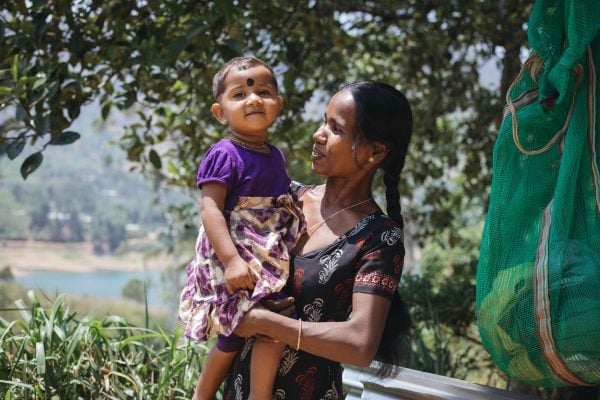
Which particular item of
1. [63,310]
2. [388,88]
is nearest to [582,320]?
[388,88]

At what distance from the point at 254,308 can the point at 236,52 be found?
A: 5.56 feet

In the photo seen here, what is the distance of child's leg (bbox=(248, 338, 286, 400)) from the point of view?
215cm

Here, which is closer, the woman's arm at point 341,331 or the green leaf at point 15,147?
the woman's arm at point 341,331

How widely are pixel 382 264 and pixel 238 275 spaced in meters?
0.36

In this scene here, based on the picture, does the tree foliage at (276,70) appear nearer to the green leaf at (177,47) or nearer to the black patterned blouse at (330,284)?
the green leaf at (177,47)

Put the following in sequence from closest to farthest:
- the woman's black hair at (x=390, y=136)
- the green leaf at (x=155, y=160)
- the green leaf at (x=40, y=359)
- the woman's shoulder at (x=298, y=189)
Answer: the woman's black hair at (x=390, y=136), the woman's shoulder at (x=298, y=189), the green leaf at (x=40, y=359), the green leaf at (x=155, y=160)

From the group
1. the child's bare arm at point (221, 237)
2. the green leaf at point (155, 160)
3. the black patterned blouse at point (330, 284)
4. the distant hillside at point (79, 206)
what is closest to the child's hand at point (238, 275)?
the child's bare arm at point (221, 237)

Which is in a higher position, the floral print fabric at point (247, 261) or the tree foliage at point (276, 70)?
the tree foliage at point (276, 70)

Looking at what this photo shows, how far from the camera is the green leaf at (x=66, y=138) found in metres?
Answer: 3.25

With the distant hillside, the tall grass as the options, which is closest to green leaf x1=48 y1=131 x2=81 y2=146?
the tall grass

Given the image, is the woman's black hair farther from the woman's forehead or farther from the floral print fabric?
the floral print fabric

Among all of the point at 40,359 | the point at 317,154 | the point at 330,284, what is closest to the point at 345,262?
the point at 330,284

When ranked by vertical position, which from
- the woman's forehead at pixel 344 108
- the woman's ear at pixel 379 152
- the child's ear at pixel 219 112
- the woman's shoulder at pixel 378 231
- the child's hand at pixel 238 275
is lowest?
the child's hand at pixel 238 275

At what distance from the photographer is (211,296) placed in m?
2.21
